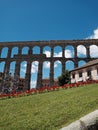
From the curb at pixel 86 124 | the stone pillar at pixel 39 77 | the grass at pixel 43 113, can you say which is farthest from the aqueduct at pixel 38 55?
the curb at pixel 86 124

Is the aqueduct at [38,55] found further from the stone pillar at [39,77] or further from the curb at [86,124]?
the curb at [86,124]

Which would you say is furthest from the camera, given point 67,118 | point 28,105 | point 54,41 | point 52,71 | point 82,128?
point 54,41

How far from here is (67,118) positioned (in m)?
9.53

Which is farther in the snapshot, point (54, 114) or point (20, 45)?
point (20, 45)

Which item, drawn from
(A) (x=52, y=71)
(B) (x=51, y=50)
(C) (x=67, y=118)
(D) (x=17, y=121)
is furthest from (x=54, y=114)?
(B) (x=51, y=50)

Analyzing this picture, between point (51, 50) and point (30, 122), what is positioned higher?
point (51, 50)

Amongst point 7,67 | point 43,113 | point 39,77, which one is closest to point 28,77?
point 39,77

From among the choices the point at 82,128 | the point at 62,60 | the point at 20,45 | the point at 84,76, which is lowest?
the point at 82,128

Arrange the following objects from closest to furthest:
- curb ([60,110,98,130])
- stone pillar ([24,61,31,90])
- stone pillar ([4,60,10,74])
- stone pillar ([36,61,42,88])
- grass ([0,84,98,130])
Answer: curb ([60,110,98,130]), grass ([0,84,98,130]), stone pillar ([36,61,42,88]), stone pillar ([24,61,31,90]), stone pillar ([4,60,10,74])

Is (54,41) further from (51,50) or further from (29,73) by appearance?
Answer: (29,73)

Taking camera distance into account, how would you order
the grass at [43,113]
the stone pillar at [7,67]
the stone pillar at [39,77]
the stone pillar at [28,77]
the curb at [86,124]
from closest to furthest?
the curb at [86,124], the grass at [43,113], the stone pillar at [39,77], the stone pillar at [28,77], the stone pillar at [7,67]

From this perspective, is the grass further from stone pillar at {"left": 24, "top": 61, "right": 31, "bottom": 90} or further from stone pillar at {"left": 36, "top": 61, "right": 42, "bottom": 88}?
stone pillar at {"left": 24, "top": 61, "right": 31, "bottom": 90}

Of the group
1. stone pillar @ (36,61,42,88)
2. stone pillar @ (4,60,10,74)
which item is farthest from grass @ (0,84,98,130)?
stone pillar @ (4,60,10,74)

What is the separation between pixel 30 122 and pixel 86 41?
49401mm
